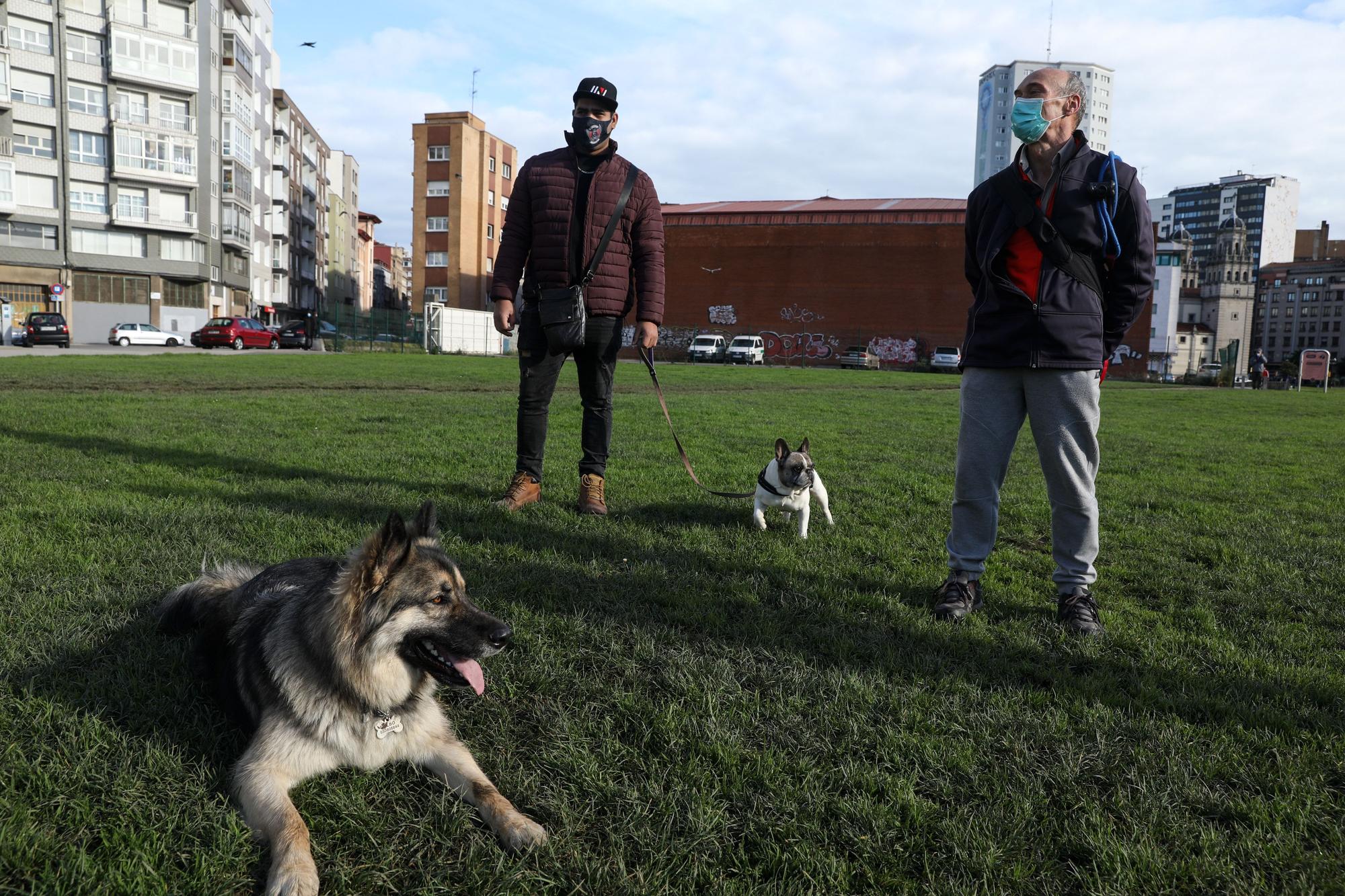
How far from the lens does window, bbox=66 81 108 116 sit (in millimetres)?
47000

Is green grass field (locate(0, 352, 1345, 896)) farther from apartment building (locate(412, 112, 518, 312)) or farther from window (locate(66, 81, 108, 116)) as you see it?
apartment building (locate(412, 112, 518, 312))

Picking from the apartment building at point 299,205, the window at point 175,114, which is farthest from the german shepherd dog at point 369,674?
the apartment building at point 299,205

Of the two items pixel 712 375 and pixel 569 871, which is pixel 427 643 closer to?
pixel 569 871

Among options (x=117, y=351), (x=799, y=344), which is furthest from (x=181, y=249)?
(x=799, y=344)

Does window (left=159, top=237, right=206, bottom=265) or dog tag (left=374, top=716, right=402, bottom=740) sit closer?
dog tag (left=374, top=716, right=402, bottom=740)

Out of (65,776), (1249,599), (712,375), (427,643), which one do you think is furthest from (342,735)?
(712,375)

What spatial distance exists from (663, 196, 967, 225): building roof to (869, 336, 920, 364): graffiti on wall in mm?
8034

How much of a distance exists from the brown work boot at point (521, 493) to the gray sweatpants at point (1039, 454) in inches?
113

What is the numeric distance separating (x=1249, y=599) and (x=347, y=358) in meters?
30.7

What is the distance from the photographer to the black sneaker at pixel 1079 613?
144 inches

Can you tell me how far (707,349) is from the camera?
50.5m

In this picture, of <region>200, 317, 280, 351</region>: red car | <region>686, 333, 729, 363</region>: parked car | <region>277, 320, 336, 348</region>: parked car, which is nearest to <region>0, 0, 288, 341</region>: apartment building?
<region>277, 320, 336, 348</region>: parked car

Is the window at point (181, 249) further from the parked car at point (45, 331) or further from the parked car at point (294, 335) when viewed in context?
the parked car at point (45, 331)

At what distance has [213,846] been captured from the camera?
6.84 ft
